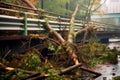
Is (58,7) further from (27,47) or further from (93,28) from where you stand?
(27,47)

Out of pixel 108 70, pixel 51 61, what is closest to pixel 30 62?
pixel 51 61

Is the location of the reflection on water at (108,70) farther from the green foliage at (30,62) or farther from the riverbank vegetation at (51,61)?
the green foliage at (30,62)

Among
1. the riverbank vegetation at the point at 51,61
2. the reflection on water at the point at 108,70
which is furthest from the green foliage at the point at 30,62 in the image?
the reflection on water at the point at 108,70

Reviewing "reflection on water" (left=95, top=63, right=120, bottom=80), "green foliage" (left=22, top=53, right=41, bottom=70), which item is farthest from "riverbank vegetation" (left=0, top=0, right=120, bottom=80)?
"reflection on water" (left=95, top=63, right=120, bottom=80)

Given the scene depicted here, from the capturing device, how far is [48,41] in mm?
9438

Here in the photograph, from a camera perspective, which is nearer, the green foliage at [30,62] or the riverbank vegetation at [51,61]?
the riverbank vegetation at [51,61]

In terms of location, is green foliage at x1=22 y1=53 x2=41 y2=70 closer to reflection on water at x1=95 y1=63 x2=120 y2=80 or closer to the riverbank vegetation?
the riverbank vegetation

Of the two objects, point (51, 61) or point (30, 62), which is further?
point (51, 61)

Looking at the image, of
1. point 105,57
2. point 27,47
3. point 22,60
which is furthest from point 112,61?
point 22,60

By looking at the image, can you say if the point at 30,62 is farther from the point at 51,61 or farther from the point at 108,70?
the point at 108,70

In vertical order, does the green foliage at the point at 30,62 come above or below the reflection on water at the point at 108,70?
above

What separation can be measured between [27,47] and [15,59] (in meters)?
1.22

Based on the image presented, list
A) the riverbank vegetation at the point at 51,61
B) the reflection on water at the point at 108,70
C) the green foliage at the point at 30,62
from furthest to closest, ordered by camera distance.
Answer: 1. the reflection on water at the point at 108,70
2. the green foliage at the point at 30,62
3. the riverbank vegetation at the point at 51,61

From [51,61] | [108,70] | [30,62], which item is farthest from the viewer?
[108,70]
